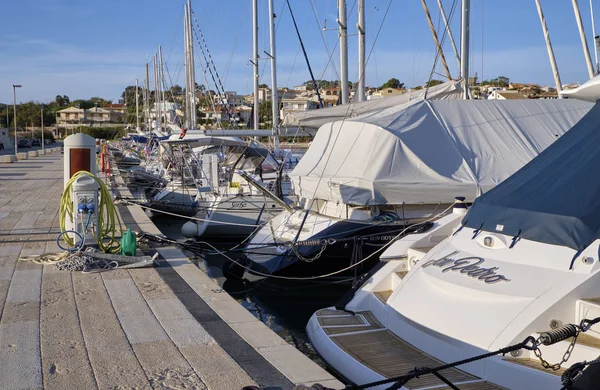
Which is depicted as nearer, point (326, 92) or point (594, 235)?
point (594, 235)

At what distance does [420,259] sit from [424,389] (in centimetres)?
251

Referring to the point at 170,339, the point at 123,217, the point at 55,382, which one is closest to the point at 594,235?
the point at 170,339

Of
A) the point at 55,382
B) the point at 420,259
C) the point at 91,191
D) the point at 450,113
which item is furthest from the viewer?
the point at 450,113

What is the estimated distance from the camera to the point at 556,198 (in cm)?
621

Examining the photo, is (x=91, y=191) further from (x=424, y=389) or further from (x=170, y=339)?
(x=424, y=389)

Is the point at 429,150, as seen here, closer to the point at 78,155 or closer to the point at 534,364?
the point at 78,155

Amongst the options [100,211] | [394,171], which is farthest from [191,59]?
[100,211]

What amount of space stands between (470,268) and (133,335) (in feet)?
11.0

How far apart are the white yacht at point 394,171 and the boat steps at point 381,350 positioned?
11.6 ft

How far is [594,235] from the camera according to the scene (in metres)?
5.81

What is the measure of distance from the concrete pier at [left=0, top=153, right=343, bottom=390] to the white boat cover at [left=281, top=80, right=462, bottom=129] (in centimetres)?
701

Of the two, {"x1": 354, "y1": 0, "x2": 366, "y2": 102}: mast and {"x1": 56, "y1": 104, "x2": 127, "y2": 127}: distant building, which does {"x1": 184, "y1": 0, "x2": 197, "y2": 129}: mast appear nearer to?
{"x1": 354, "y1": 0, "x2": 366, "y2": 102}: mast

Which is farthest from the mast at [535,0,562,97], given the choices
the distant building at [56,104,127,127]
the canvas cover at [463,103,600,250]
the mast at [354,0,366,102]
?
the distant building at [56,104,127,127]

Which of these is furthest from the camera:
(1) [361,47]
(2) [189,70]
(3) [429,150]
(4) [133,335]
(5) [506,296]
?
(2) [189,70]
